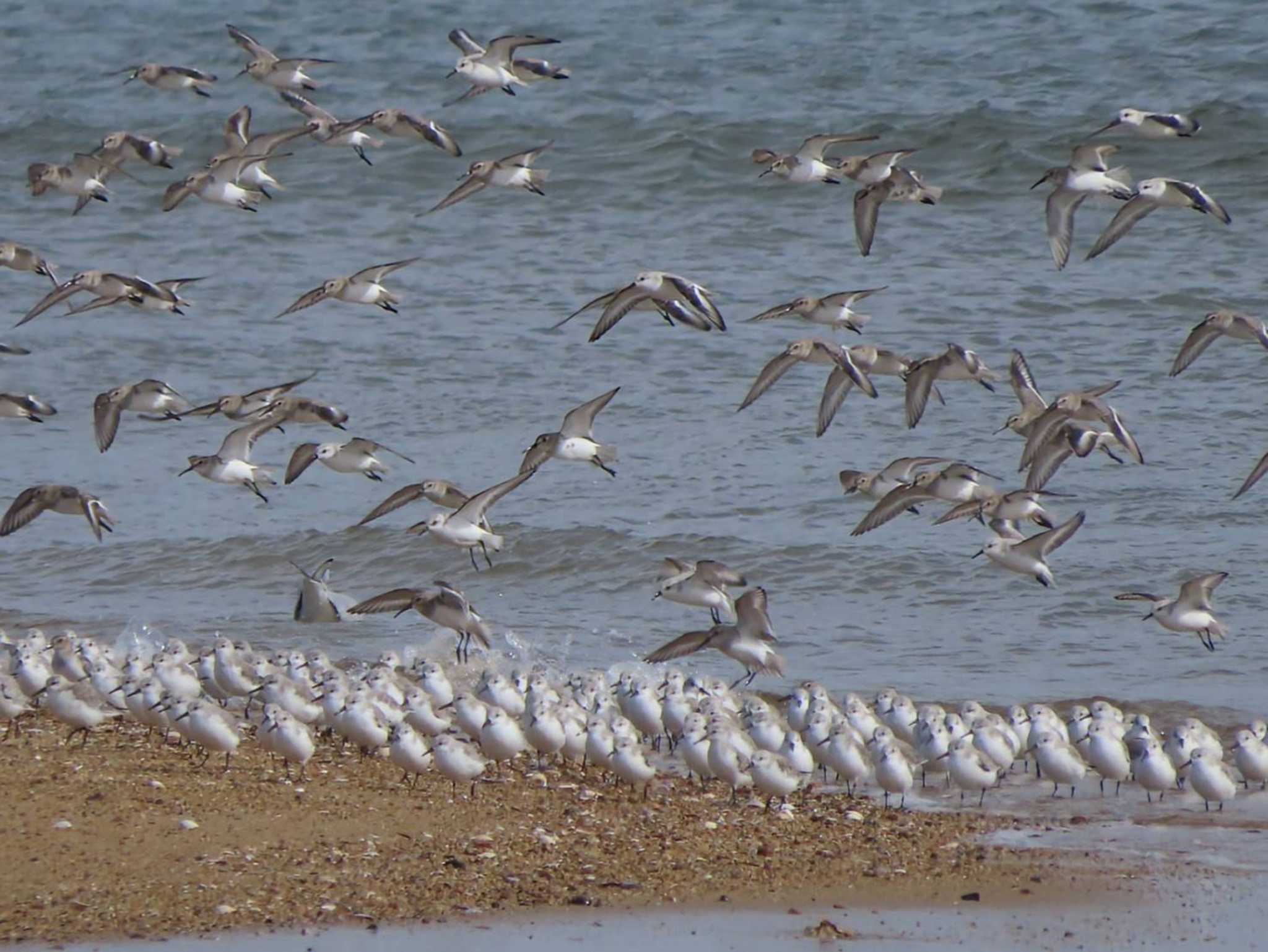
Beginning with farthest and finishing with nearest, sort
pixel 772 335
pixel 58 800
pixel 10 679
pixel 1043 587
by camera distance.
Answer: pixel 772 335, pixel 1043 587, pixel 10 679, pixel 58 800

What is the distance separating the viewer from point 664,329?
62.0ft

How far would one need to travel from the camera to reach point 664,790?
948 cm

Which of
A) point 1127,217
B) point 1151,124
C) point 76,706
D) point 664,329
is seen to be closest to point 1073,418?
point 1127,217

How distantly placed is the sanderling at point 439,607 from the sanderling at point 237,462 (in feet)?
3.09

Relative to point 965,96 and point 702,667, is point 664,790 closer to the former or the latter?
point 702,667

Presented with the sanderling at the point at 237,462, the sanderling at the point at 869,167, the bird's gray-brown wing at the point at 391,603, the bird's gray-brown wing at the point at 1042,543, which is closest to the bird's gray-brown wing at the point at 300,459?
the sanderling at the point at 237,462

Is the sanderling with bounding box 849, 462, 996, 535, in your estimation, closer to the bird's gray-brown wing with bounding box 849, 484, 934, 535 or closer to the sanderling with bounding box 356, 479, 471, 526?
the bird's gray-brown wing with bounding box 849, 484, 934, 535

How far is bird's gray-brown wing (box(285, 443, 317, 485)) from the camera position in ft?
38.3

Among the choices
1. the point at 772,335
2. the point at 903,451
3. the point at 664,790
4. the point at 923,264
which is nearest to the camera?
the point at 664,790

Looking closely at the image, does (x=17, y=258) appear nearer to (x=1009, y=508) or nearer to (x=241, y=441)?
(x=241, y=441)

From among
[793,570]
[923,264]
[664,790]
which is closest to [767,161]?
[793,570]

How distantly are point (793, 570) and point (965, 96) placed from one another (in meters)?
11.3

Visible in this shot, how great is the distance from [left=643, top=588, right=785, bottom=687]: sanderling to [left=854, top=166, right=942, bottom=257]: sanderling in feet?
7.46

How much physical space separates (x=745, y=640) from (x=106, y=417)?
147 inches
